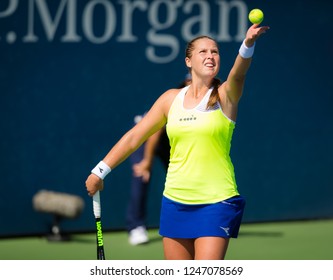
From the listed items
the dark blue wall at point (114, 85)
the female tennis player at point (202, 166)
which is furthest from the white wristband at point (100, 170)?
the dark blue wall at point (114, 85)

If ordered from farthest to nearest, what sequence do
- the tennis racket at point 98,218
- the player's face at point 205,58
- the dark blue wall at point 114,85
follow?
the dark blue wall at point 114,85
the tennis racket at point 98,218
the player's face at point 205,58

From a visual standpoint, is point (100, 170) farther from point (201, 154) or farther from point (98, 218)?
point (201, 154)

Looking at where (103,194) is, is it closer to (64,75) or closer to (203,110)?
(64,75)

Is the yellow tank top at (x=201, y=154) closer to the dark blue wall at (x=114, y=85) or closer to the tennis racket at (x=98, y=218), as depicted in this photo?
the tennis racket at (x=98, y=218)

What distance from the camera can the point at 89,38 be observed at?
11.1 metres

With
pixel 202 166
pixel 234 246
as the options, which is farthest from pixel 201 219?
pixel 234 246

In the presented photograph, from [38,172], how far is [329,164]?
11.7 ft

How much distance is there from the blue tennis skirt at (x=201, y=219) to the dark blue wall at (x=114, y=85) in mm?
5117

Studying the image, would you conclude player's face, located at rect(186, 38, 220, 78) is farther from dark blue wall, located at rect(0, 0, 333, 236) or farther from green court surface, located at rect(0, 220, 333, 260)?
dark blue wall, located at rect(0, 0, 333, 236)

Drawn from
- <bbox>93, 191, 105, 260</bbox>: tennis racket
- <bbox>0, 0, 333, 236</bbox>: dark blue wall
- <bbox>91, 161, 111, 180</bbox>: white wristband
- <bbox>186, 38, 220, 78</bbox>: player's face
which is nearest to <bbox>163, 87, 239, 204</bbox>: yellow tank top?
<bbox>186, 38, 220, 78</bbox>: player's face

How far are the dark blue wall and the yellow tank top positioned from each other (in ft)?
16.8

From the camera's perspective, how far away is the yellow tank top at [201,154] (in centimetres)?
600

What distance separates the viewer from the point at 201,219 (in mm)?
6039

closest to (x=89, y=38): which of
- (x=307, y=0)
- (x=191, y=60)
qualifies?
(x=307, y=0)
